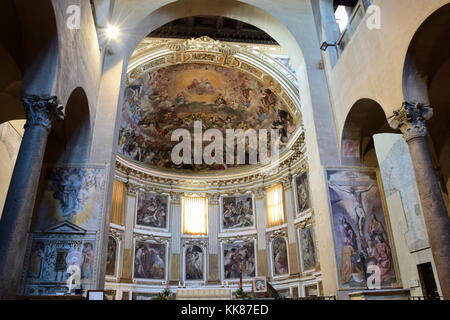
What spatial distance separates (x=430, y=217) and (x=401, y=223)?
240 inches

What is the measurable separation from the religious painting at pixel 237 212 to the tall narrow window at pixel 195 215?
3.93 feet

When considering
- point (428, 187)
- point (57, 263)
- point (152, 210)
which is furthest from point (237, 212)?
point (428, 187)

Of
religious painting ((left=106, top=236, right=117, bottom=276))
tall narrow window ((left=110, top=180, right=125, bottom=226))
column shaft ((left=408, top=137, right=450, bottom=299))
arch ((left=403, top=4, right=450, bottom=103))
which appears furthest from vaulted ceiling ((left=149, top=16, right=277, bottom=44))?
column shaft ((left=408, top=137, right=450, bottom=299))

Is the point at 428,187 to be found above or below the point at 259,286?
above

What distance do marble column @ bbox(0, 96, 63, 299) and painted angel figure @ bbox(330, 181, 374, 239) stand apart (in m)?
7.33

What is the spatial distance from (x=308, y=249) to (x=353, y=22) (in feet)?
37.7

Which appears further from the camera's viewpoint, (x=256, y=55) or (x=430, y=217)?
(x=256, y=55)

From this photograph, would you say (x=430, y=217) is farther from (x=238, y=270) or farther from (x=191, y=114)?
(x=191, y=114)

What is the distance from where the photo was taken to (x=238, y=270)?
70.1 ft

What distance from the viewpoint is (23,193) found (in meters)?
6.20

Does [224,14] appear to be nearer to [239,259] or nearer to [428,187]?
[428,187]

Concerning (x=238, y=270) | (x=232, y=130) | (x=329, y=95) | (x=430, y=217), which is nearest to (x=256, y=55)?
(x=232, y=130)

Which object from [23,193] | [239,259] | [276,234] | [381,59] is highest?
[381,59]

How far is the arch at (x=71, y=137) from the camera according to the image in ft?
32.5
